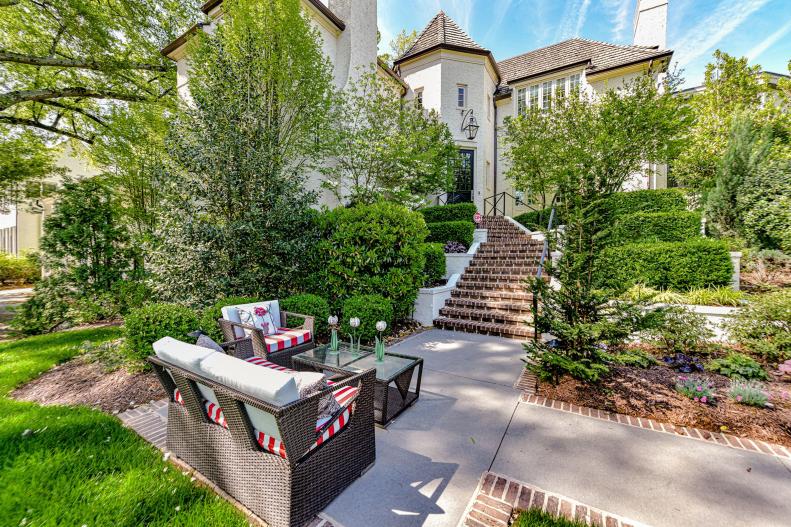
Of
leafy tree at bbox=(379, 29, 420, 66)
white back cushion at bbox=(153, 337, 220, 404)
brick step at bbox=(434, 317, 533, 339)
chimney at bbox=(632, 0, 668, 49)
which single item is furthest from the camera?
leafy tree at bbox=(379, 29, 420, 66)

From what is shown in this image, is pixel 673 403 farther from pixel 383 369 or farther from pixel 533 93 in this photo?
pixel 533 93

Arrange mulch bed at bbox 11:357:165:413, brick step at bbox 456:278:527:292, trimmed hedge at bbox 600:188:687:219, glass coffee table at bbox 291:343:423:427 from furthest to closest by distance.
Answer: trimmed hedge at bbox 600:188:687:219 < brick step at bbox 456:278:527:292 < mulch bed at bbox 11:357:165:413 < glass coffee table at bbox 291:343:423:427

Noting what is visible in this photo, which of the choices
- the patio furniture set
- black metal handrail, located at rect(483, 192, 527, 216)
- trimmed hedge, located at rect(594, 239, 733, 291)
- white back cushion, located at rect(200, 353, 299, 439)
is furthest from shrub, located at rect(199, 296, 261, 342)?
black metal handrail, located at rect(483, 192, 527, 216)

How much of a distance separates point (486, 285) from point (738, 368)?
16.3 feet

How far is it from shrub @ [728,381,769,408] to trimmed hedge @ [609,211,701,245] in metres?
5.57

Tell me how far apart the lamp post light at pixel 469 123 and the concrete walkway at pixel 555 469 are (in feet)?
49.9

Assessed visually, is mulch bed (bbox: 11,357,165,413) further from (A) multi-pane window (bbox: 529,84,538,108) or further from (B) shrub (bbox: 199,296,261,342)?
(A) multi-pane window (bbox: 529,84,538,108)

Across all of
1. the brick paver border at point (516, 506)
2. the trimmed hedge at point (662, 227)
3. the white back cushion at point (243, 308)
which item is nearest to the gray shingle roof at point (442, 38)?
the trimmed hedge at point (662, 227)

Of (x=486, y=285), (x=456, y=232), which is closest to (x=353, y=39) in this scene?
(x=456, y=232)

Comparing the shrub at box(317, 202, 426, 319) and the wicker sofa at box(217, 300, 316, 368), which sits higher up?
the shrub at box(317, 202, 426, 319)

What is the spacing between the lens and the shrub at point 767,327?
15.8 ft

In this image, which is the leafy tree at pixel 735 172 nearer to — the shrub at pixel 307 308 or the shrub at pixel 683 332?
the shrub at pixel 683 332

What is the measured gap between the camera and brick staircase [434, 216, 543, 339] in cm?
728

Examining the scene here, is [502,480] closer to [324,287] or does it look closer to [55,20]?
[324,287]
